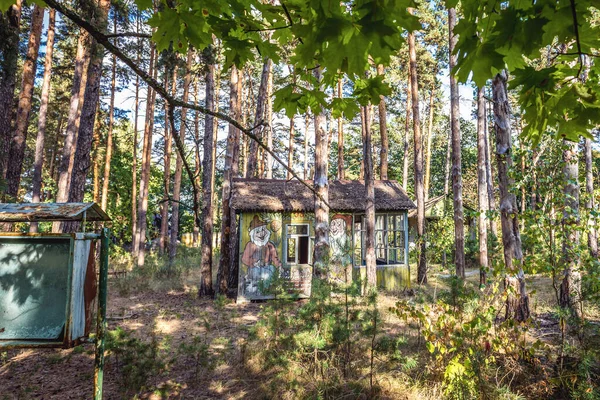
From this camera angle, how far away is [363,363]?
17.0ft

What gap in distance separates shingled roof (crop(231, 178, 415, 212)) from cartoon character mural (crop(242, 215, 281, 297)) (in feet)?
2.39

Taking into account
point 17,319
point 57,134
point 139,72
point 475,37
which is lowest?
point 17,319

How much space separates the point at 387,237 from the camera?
13367 mm

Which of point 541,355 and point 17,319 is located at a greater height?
point 17,319

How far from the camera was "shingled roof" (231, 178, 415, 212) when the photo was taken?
461 inches

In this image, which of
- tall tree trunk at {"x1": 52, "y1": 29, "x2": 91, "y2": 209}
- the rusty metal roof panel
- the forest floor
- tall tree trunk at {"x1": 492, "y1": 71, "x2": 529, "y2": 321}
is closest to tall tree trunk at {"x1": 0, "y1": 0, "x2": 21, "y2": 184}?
tall tree trunk at {"x1": 52, "y1": 29, "x2": 91, "y2": 209}

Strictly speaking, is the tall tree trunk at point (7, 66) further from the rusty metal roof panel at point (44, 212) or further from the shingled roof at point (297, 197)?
the shingled roof at point (297, 197)

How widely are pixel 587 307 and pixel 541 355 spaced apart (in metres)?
4.82

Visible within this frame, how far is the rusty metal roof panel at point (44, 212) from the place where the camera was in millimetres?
3529

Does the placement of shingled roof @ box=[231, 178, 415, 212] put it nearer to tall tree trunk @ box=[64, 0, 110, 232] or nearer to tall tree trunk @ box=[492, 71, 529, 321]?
tall tree trunk @ box=[64, 0, 110, 232]

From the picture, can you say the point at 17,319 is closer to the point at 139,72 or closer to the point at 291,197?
the point at 139,72

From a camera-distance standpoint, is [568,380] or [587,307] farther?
[587,307]

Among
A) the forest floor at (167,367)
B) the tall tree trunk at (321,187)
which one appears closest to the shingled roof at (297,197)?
the tall tree trunk at (321,187)

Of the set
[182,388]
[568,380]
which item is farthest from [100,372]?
[568,380]
